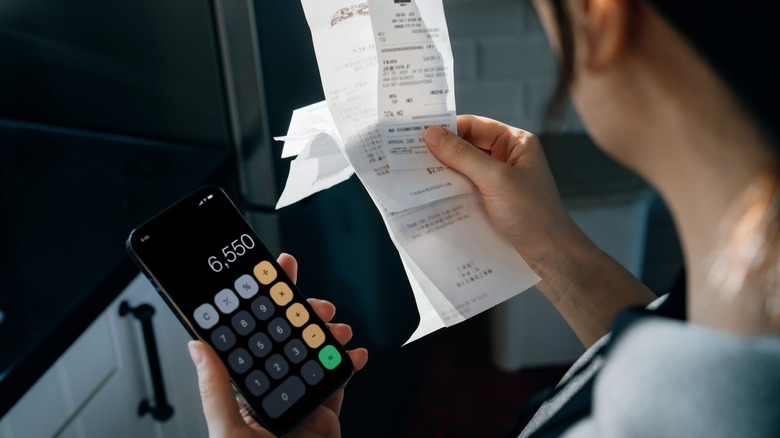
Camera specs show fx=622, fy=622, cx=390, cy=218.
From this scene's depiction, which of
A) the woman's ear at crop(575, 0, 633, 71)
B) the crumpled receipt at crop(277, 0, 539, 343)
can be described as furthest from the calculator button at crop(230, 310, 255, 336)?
the woman's ear at crop(575, 0, 633, 71)

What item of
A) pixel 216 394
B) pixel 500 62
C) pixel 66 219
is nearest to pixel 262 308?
pixel 216 394

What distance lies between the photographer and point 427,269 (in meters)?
0.62

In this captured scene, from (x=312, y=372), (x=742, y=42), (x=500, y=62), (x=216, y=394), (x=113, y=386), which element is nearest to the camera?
(x=742, y=42)

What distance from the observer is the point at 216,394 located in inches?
19.6

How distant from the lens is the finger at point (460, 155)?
0.62 metres

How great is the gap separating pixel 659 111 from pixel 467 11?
1.12 meters

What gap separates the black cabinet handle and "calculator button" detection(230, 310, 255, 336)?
19 cm

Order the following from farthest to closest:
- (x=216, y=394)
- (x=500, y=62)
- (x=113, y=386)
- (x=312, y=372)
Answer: (x=500, y=62)
(x=113, y=386)
(x=312, y=372)
(x=216, y=394)

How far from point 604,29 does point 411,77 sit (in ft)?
0.91

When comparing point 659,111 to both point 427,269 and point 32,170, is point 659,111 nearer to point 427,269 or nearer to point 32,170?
point 427,269

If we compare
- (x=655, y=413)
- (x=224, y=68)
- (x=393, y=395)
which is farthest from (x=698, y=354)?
(x=393, y=395)

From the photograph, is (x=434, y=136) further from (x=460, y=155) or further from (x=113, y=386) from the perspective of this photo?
(x=113, y=386)

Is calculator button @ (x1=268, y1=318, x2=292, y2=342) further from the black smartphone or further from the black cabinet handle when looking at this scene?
the black cabinet handle

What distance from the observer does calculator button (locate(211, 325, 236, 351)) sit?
0.57 metres
